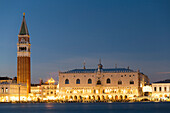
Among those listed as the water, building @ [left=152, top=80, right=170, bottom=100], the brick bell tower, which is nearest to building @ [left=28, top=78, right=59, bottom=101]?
the brick bell tower

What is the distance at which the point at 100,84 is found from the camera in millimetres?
160625

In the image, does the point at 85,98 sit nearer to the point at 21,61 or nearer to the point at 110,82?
the point at 110,82

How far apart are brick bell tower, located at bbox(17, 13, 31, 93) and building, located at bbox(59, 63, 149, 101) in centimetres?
2112

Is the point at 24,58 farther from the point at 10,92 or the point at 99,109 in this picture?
the point at 99,109

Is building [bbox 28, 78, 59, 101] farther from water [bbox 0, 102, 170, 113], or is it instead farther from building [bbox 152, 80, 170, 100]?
water [bbox 0, 102, 170, 113]

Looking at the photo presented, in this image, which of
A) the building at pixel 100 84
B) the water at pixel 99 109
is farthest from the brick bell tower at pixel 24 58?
the water at pixel 99 109

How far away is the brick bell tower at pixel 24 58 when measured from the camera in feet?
585

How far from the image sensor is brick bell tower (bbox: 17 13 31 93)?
7018 inches

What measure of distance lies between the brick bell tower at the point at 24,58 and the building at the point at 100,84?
2112 centimetres

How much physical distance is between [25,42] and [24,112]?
90668 millimetres

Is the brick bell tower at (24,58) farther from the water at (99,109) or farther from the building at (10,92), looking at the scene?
the water at (99,109)

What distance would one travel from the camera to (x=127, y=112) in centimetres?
8856

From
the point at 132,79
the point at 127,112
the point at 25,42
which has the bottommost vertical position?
the point at 127,112

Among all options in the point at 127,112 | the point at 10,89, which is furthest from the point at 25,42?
the point at 127,112
